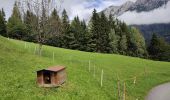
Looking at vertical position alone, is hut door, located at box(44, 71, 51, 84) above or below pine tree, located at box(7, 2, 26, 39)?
below

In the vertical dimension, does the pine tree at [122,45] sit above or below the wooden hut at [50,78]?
above

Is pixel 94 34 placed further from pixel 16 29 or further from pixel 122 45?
pixel 16 29

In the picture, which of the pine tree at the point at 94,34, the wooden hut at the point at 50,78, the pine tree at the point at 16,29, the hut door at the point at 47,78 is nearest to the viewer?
the wooden hut at the point at 50,78

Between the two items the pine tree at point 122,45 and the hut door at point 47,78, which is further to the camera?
the pine tree at point 122,45

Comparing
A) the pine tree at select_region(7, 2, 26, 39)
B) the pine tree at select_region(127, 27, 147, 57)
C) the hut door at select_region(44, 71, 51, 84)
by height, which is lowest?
the hut door at select_region(44, 71, 51, 84)

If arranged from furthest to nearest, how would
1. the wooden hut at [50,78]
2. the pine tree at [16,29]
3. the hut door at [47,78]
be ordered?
the pine tree at [16,29]
the hut door at [47,78]
the wooden hut at [50,78]

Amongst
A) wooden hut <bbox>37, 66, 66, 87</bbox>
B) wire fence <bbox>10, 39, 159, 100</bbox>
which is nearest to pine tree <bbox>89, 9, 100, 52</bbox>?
wire fence <bbox>10, 39, 159, 100</bbox>

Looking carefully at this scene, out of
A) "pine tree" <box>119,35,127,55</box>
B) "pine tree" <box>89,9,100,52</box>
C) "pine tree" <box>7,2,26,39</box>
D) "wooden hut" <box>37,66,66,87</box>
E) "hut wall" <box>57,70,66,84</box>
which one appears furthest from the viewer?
"pine tree" <box>119,35,127,55</box>

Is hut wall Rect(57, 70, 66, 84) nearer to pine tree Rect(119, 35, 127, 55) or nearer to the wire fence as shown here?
the wire fence

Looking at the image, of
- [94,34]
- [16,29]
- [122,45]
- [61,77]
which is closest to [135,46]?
[122,45]

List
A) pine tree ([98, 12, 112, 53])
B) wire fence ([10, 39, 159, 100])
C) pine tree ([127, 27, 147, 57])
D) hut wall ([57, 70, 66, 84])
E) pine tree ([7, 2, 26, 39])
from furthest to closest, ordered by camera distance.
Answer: pine tree ([127, 27, 147, 57]) < pine tree ([7, 2, 26, 39]) < pine tree ([98, 12, 112, 53]) < wire fence ([10, 39, 159, 100]) < hut wall ([57, 70, 66, 84])

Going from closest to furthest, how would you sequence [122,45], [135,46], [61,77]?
[61,77] < [122,45] < [135,46]

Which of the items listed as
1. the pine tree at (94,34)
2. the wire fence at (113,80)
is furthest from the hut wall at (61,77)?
the pine tree at (94,34)

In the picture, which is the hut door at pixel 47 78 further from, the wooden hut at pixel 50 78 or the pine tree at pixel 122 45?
the pine tree at pixel 122 45
